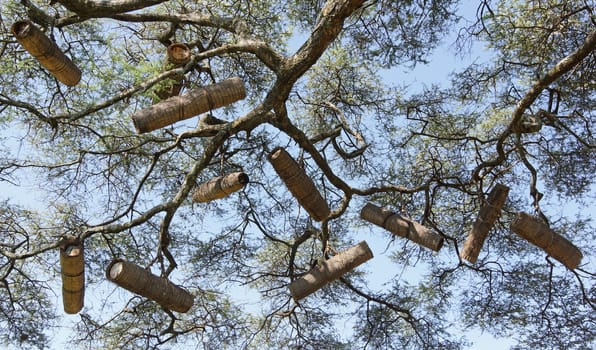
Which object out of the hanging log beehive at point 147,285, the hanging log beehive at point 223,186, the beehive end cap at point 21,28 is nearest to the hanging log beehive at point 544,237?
the hanging log beehive at point 223,186

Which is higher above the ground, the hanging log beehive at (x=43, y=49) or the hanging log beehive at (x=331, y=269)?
the hanging log beehive at (x=43, y=49)

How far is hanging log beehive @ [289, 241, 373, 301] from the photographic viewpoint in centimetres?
478

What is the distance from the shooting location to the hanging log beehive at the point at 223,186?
4.53m

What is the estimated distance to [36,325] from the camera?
642 centimetres

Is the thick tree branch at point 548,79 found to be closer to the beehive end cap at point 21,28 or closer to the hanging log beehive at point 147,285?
the hanging log beehive at point 147,285

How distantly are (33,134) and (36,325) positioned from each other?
1.96 m

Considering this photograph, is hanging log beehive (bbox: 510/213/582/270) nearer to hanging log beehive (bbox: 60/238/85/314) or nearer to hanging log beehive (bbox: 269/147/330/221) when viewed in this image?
hanging log beehive (bbox: 269/147/330/221)

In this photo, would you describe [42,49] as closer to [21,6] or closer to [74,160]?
[21,6]

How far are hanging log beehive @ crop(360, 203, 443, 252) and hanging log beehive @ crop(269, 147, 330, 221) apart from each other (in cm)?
45

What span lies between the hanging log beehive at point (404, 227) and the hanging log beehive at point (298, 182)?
0.45 metres

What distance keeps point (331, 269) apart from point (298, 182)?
2.65ft

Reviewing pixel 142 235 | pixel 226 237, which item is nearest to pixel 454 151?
pixel 226 237

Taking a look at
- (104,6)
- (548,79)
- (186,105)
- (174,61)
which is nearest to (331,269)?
(186,105)

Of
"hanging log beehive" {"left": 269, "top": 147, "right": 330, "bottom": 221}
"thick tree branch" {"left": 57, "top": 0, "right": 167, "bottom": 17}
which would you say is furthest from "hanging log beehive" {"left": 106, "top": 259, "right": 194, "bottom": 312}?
"thick tree branch" {"left": 57, "top": 0, "right": 167, "bottom": 17}
